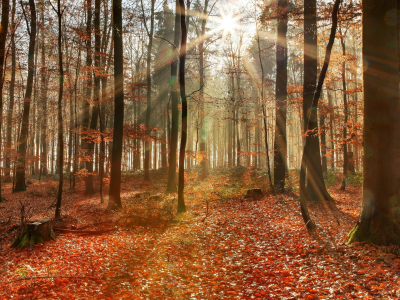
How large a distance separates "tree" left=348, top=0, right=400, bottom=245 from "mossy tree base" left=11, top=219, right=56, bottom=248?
735 cm

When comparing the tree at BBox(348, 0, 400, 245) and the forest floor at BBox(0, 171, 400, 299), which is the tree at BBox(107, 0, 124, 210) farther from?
the tree at BBox(348, 0, 400, 245)

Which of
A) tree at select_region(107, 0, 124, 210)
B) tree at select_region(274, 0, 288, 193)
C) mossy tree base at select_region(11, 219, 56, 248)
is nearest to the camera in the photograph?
mossy tree base at select_region(11, 219, 56, 248)

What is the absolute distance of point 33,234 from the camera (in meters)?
6.12

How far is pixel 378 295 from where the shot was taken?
3518mm

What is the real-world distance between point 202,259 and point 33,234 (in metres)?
4.20

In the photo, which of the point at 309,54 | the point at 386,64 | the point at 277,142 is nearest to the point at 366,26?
the point at 386,64

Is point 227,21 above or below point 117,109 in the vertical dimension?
above

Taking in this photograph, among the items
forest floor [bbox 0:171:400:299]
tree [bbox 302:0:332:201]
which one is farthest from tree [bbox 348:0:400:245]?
tree [bbox 302:0:332:201]

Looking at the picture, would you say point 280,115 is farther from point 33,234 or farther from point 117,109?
point 33,234

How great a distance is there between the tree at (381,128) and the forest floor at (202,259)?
1.74 feet

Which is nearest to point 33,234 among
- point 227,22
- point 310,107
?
point 310,107

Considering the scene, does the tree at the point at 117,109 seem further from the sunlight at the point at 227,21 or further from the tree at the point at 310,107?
the tree at the point at 310,107

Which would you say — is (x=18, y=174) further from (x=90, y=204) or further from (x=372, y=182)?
(x=372, y=182)

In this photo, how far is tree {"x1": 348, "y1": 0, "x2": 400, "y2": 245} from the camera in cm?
491
